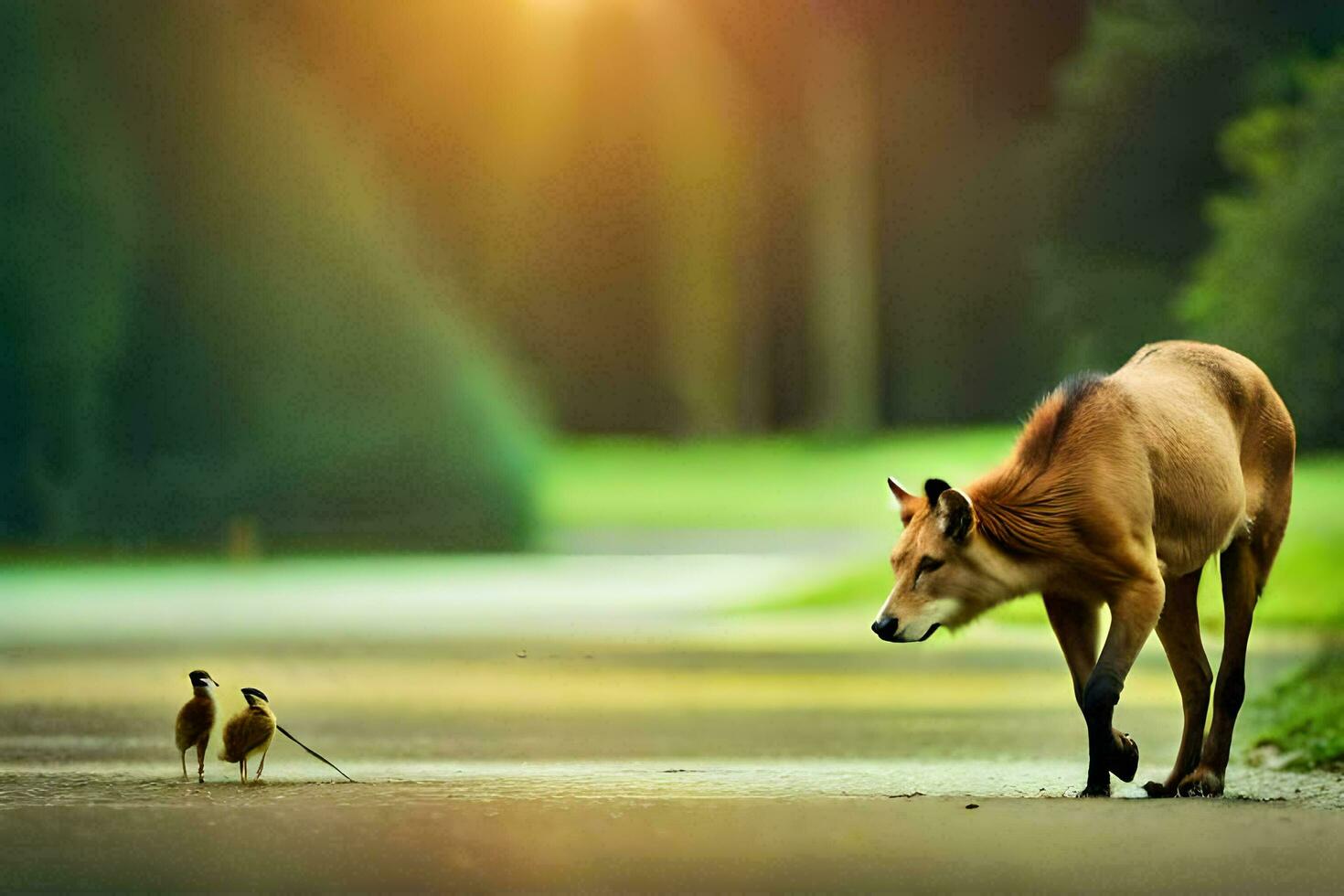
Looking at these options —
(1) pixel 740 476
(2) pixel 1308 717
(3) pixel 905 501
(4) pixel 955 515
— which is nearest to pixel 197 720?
(3) pixel 905 501

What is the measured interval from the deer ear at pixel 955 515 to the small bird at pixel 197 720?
8.20ft

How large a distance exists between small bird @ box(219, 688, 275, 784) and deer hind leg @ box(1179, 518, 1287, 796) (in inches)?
130

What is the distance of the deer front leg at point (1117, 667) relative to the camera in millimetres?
7016

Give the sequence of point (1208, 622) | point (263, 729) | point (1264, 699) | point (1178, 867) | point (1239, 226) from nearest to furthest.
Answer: point (1178, 867) → point (263, 729) → point (1264, 699) → point (1208, 622) → point (1239, 226)

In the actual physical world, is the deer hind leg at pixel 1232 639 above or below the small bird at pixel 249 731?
above

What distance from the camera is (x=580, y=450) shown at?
105ft

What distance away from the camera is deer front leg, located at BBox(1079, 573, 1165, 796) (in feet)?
23.0

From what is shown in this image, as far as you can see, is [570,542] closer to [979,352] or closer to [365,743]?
[979,352]

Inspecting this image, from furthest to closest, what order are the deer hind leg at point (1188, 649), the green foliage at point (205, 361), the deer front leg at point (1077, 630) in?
the green foliage at point (205, 361) → the deer hind leg at point (1188, 649) → the deer front leg at point (1077, 630)

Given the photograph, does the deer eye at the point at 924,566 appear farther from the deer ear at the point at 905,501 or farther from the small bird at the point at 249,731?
the small bird at the point at 249,731

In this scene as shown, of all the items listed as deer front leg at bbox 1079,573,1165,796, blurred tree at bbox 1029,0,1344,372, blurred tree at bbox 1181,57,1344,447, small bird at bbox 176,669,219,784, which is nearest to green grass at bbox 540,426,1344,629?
blurred tree at bbox 1029,0,1344,372

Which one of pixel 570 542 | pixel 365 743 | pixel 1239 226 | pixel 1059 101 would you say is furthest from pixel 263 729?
pixel 1059 101

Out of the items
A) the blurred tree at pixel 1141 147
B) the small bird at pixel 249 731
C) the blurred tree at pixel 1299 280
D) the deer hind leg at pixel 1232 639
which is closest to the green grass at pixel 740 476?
the blurred tree at pixel 1141 147

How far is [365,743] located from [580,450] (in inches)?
881
